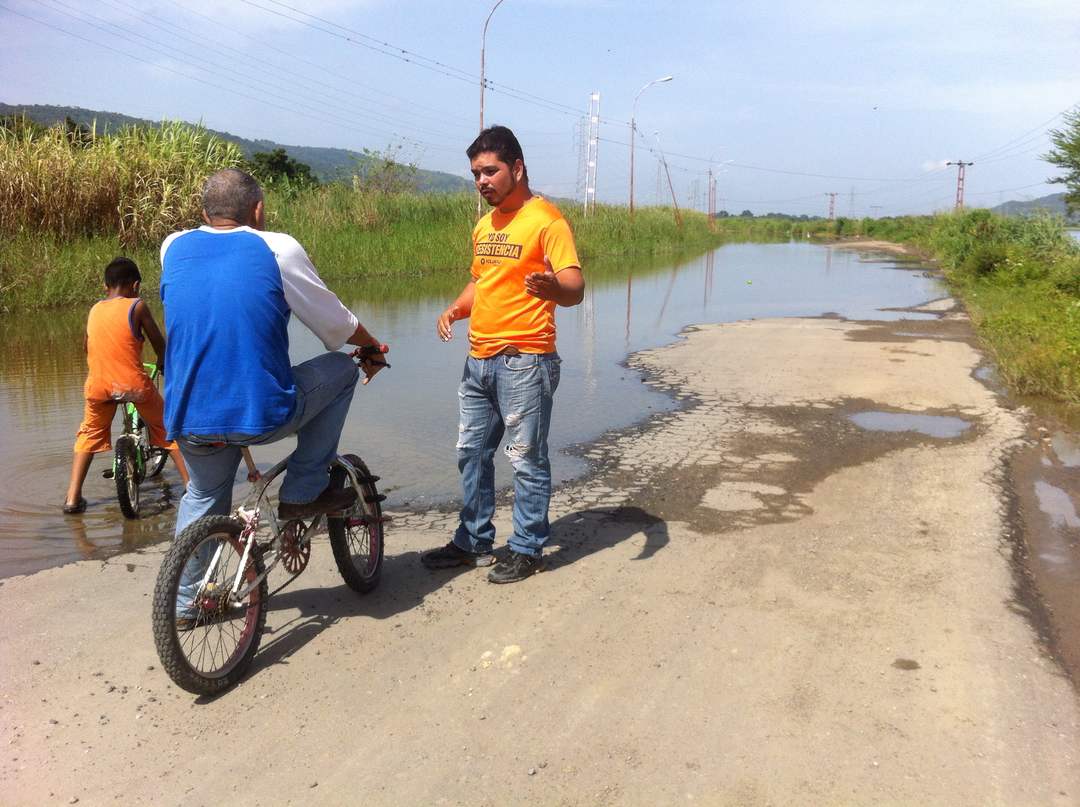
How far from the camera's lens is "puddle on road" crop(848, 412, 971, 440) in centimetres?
774

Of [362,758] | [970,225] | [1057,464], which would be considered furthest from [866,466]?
[970,225]

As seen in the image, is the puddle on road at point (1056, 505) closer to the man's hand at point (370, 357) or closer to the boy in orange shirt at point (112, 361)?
the man's hand at point (370, 357)

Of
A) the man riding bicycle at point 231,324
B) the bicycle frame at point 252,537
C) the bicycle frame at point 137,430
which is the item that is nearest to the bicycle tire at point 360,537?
the bicycle frame at point 252,537

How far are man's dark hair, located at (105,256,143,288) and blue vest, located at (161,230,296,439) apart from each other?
234cm

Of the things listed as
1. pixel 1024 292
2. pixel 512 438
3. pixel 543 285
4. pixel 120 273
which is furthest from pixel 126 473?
pixel 1024 292

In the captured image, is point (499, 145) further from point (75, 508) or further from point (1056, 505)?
point (1056, 505)

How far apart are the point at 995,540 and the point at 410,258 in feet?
66.4

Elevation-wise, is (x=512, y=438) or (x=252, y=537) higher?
(x=512, y=438)

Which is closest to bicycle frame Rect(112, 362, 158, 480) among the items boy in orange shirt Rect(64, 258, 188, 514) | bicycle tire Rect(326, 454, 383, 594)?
boy in orange shirt Rect(64, 258, 188, 514)

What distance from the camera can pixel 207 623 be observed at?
11.7ft

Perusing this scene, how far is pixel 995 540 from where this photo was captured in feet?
16.8

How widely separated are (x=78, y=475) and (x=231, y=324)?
113 inches

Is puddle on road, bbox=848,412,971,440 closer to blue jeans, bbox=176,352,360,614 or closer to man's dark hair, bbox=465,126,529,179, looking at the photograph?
man's dark hair, bbox=465,126,529,179

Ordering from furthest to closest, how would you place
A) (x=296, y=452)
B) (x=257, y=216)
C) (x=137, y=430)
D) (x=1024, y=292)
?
(x=1024, y=292)
(x=137, y=430)
(x=296, y=452)
(x=257, y=216)
